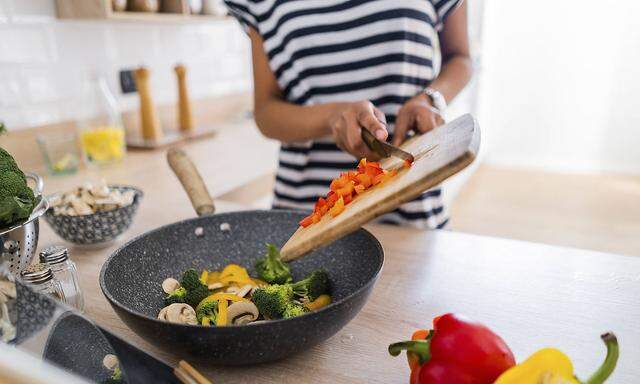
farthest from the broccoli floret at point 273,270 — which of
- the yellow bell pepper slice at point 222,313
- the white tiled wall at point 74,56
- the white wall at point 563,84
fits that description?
the white wall at point 563,84

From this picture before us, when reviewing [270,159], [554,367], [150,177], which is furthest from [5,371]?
[270,159]

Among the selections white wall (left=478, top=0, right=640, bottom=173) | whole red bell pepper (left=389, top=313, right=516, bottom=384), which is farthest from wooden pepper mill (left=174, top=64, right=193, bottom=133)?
white wall (left=478, top=0, right=640, bottom=173)

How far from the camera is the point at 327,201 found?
2.15 feet

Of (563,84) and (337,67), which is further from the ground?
(337,67)

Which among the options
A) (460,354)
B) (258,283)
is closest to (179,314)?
(258,283)

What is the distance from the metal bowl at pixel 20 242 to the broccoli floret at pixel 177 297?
20 cm

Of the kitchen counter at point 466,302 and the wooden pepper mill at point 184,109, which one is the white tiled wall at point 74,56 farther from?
the kitchen counter at point 466,302

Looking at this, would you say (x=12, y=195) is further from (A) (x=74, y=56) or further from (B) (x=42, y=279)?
(A) (x=74, y=56)

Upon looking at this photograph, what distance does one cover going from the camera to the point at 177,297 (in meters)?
0.67

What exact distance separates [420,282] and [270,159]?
1.13m

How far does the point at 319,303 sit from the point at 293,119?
1.73 feet

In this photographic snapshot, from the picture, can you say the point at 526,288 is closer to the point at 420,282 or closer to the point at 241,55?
the point at 420,282

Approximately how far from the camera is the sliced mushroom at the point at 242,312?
1.99 ft

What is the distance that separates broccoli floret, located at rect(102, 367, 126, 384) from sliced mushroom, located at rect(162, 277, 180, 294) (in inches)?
9.3
